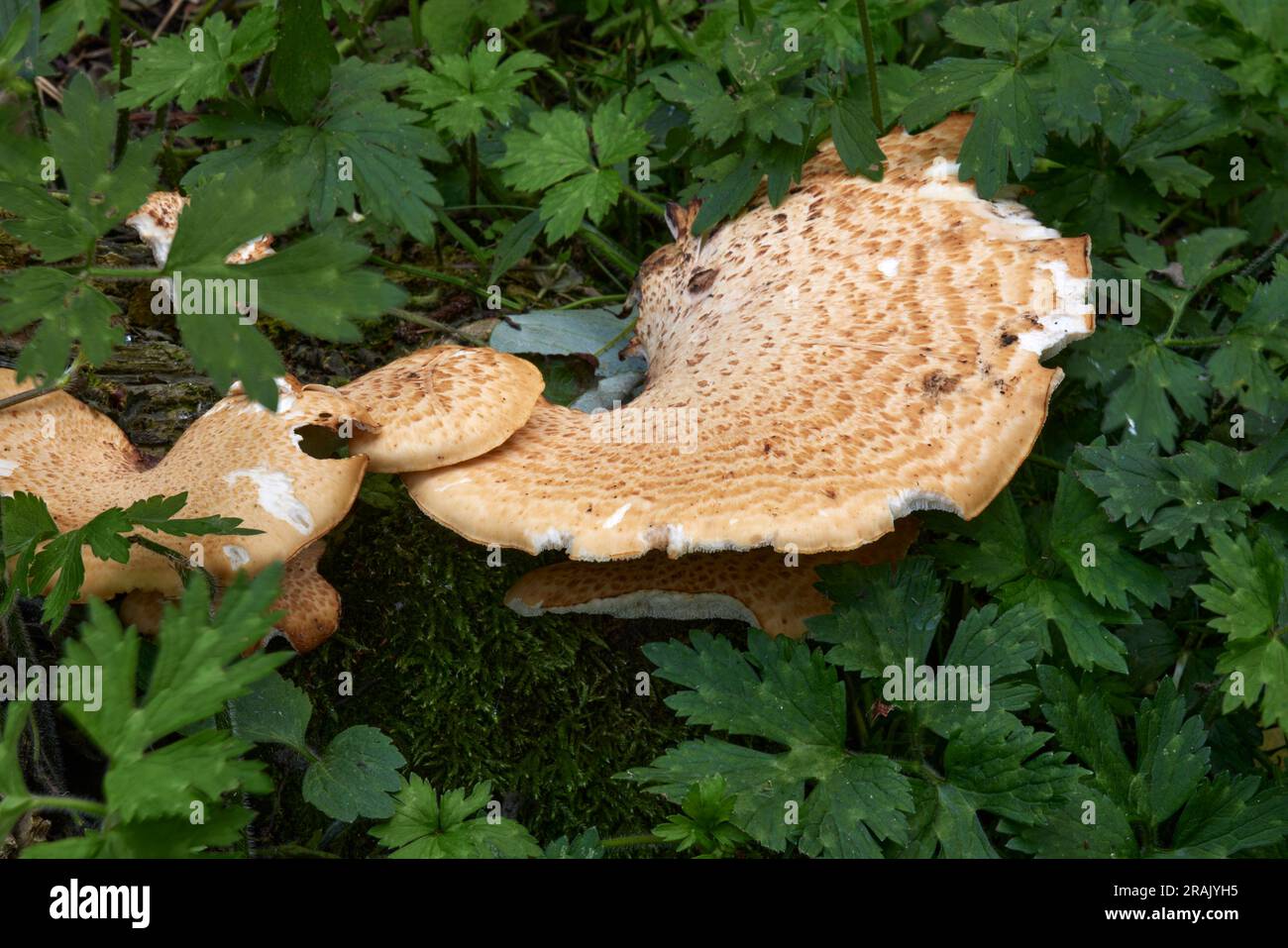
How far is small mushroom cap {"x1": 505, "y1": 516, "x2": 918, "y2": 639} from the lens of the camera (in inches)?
152

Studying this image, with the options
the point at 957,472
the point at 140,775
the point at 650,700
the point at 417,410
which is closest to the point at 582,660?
the point at 650,700

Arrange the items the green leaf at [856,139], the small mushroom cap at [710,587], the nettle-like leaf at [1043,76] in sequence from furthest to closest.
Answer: the green leaf at [856,139], the nettle-like leaf at [1043,76], the small mushroom cap at [710,587]

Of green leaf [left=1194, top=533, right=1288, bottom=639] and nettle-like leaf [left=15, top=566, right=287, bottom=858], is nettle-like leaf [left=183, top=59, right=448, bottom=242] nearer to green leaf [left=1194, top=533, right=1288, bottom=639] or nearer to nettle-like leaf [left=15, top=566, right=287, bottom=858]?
nettle-like leaf [left=15, top=566, right=287, bottom=858]

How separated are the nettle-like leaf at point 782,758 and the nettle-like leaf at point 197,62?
2972 millimetres

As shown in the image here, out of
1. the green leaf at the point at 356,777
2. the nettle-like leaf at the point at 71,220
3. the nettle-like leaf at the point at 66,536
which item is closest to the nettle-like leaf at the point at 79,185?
the nettle-like leaf at the point at 71,220

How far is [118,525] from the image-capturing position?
124 inches

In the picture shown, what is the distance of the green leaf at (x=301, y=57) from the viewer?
4293 millimetres

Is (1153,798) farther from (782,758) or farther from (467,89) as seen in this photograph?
(467,89)

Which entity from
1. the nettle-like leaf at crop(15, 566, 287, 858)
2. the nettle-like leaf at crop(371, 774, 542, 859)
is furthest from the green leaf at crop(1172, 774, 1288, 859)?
the nettle-like leaf at crop(15, 566, 287, 858)

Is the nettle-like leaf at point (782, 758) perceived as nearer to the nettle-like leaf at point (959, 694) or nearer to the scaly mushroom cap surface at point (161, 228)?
the nettle-like leaf at point (959, 694)

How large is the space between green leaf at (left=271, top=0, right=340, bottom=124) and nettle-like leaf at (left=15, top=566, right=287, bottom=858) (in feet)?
8.07

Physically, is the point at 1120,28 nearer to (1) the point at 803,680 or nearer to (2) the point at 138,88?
(1) the point at 803,680

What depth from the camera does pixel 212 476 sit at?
12.0 ft

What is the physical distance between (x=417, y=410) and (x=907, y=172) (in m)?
2.11
